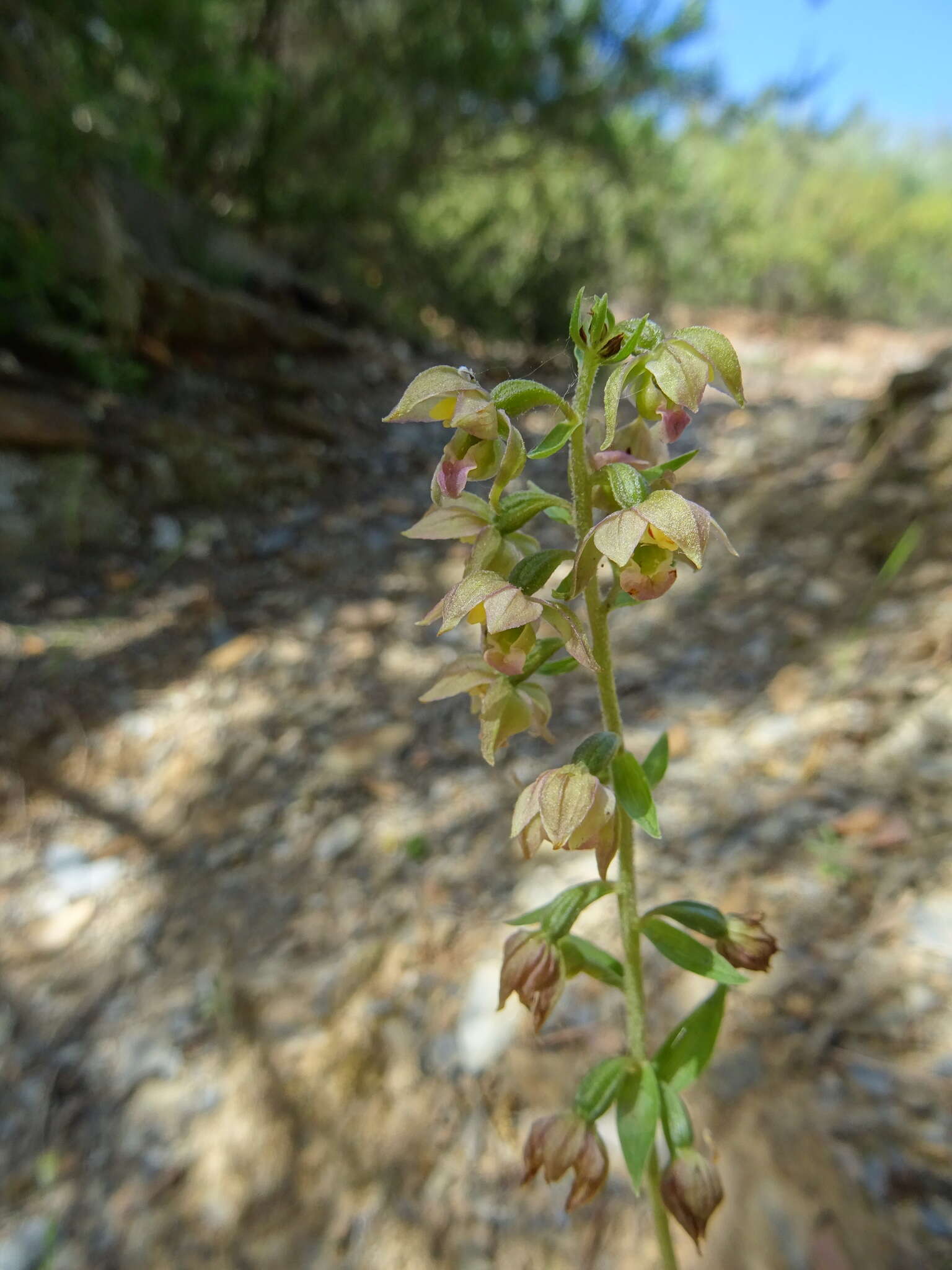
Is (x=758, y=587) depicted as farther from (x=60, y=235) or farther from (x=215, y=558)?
(x=60, y=235)

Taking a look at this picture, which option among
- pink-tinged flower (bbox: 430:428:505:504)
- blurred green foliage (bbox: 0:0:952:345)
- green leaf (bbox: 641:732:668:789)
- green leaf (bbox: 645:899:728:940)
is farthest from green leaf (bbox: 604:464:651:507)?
blurred green foliage (bbox: 0:0:952:345)

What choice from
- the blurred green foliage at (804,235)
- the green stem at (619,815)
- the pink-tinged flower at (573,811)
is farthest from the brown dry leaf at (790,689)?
the blurred green foliage at (804,235)

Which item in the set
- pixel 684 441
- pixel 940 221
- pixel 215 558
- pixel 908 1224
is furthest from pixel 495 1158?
pixel 940 221

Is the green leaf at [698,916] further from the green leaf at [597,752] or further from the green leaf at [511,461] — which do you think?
the green leaf at [511,461]

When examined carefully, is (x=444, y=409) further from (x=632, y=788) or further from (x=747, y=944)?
(x=747, y=944)

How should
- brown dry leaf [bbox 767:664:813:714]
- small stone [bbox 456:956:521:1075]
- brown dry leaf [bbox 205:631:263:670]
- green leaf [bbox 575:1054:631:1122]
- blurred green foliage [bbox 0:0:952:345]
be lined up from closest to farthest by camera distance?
1. green leaf [bbox 575:1054:631:1122]
2. small stone [bbox 456:956:521:1075]
3. brown dry leaf [bbox 767:664:813:714]
4. brown dry leaf [bbox 205:631:263:670]
5. blurred green foliage [bbox 0:0:952:345]

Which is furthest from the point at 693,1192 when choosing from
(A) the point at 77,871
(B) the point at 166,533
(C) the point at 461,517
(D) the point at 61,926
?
(B) the point at 166,533

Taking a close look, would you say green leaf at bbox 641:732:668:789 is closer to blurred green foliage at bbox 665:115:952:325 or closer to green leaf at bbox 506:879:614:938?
green leaf at bbox 506:879:614:938
